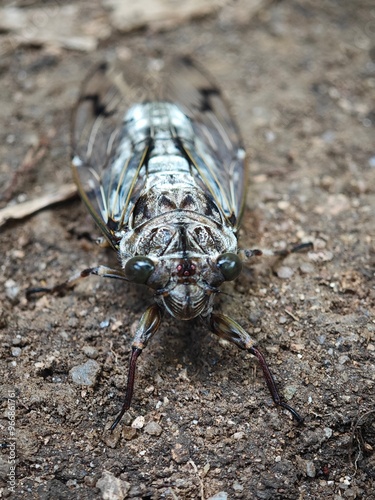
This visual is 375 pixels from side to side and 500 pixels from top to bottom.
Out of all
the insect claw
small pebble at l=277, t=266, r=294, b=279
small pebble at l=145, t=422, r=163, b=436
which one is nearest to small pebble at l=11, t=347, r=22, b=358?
the insect claw

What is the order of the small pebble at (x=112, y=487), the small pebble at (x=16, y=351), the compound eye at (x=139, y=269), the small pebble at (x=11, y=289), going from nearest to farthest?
the small pebble at (x=112, y=487)
the compound eye at (x=139, y=269)
the small pebble at (x=16, y=351)
the small pebble at (x=11, y=289)

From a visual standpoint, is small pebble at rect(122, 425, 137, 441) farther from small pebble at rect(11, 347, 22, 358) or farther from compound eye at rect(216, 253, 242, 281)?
compound eye at rect(216, 253, 242, 281)

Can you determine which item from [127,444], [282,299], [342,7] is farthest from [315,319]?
[342,7]

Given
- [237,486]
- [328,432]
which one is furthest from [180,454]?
[328,432]

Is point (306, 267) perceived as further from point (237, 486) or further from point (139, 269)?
point (237, 486)

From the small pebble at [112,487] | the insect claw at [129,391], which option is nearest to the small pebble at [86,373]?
the insect claw at [129,391]

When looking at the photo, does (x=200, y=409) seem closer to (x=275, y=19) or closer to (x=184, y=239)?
(x=184, y=239)

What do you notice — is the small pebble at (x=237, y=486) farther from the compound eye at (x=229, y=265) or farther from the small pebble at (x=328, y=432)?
the compound eye at (x=229, y=265)
